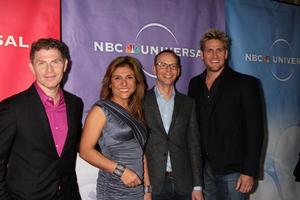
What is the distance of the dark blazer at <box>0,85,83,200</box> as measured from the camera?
1897 mm

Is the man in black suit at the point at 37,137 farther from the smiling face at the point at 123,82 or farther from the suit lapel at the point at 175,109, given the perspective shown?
the suit lapel at the point at 175,109

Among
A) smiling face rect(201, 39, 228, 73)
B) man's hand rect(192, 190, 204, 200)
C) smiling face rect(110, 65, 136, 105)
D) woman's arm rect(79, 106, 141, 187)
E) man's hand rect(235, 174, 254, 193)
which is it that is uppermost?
smiling face rect(201, 39, 228, 73)

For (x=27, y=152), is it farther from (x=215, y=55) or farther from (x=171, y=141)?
(x=215, y=55)

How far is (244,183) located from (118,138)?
1099 millimetres

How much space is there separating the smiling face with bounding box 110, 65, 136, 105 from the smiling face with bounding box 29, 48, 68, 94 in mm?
449

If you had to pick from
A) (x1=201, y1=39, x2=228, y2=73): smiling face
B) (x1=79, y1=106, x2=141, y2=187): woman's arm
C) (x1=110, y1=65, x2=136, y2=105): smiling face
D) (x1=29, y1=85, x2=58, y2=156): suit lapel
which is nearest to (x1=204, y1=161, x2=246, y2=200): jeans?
(x1=201, y1=39, x2=228, y2=73): smiling face

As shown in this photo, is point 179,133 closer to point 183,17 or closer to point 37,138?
point 37,138

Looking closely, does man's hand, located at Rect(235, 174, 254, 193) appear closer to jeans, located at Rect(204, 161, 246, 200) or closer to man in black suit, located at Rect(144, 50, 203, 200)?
jeans, located at Rect(204, 161, 246, 200)

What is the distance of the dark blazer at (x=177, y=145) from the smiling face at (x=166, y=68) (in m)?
0.14

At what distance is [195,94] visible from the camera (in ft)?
9.85

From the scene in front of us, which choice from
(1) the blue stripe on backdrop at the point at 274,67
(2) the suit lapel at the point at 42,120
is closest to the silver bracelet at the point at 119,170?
(2) the suit lapel at the point at 42,120

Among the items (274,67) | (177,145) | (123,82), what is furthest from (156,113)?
(274,67)

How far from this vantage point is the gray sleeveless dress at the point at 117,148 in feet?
7.43

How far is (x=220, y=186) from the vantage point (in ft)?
9.39
